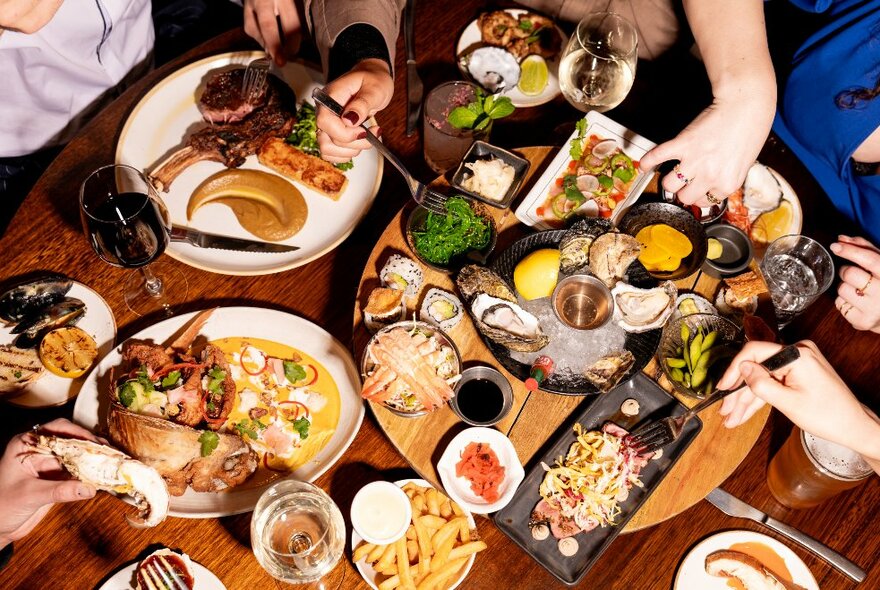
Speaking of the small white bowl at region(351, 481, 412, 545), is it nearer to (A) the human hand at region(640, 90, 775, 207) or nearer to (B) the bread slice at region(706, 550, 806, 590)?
(B) the bread slice at region(706, 550, 806, 590)

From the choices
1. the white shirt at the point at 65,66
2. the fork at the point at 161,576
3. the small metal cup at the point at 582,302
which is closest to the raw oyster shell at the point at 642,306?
the small metal cup at the point at 582,302

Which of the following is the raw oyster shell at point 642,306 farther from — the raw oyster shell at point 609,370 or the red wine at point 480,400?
the red wine at point 480,400

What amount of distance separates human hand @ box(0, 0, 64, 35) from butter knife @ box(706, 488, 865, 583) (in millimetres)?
2490

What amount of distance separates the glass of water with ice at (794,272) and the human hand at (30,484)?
2147 millimetres

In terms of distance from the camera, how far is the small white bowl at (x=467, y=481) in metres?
1.80

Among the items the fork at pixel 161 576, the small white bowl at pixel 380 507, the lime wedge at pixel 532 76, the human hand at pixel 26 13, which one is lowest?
the fork at pixel 161 576

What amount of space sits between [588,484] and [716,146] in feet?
3.77

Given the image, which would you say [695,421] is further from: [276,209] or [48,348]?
[48,348]

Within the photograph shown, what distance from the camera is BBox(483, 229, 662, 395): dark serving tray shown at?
195 cm

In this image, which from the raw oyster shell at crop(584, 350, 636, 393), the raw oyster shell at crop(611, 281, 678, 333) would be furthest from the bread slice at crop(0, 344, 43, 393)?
the raw oyster shell at crop(611, 281, 678, 333)

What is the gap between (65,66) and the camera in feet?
8.38

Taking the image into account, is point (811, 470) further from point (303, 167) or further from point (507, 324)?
point (303, 167)

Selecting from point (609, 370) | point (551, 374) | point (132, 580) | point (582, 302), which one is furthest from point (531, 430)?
point (132, 580)

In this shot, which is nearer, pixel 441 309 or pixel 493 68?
pixel 441 309
